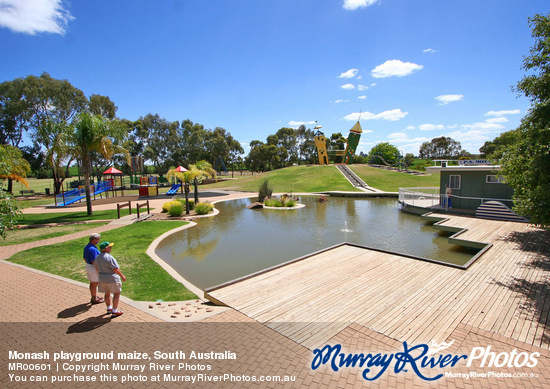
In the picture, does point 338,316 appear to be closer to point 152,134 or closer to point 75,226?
point 75,226

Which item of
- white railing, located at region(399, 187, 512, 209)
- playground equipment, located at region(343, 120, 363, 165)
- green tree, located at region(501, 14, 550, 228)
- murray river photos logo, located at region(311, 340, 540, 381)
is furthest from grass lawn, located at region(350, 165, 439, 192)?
murray river photos logo, located at region(311, 340, 540, 381)

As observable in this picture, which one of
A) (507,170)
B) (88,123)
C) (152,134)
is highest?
(152,134)

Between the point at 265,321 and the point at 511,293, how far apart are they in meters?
6.24

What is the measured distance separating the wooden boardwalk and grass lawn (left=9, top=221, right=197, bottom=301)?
1819 millimetres

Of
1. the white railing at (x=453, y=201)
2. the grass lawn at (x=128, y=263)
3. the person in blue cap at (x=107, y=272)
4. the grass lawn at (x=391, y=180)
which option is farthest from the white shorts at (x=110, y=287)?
the grass lawn at (x=391, y=180)

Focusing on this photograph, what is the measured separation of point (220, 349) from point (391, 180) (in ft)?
139

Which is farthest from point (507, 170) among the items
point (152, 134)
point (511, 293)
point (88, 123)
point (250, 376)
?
point (152, 134)

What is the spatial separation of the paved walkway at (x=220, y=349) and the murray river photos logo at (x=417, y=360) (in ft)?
0.10

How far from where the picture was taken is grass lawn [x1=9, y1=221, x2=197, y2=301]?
24.8 feet

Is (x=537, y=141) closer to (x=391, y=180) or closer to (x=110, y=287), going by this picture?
(x=110, y=287)

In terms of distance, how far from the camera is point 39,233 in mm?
14812

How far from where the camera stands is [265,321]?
225 inches

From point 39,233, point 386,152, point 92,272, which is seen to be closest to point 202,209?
point 39,233

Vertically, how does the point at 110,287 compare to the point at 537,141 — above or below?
below
